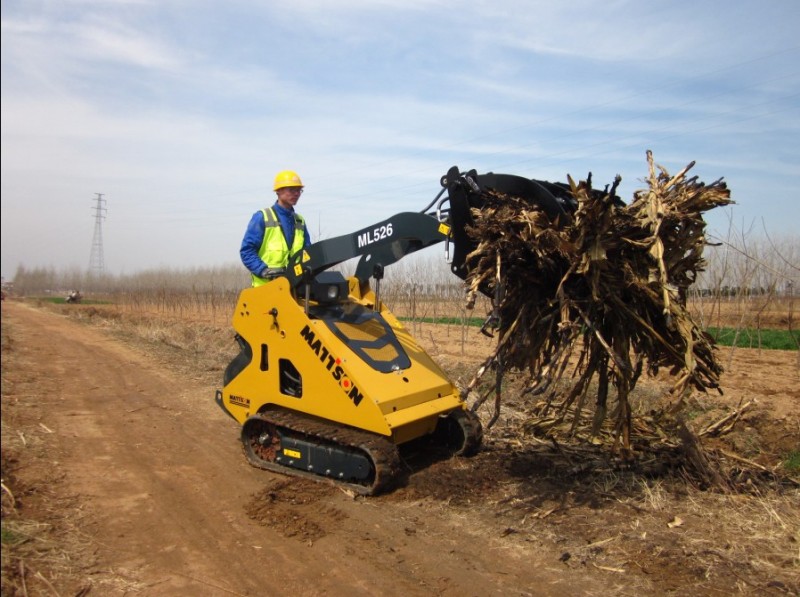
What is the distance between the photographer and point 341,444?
5.14m

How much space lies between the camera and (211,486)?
17.5 ft

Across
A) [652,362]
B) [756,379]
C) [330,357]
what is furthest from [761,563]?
[756,379]

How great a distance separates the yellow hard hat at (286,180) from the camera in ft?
20.9

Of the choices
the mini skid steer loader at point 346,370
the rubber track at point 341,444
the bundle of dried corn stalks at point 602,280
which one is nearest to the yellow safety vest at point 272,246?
the mini skid steer loader at point 346,370

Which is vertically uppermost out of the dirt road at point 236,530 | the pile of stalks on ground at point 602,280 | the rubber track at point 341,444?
the pile of stalks on ground at point 602,280

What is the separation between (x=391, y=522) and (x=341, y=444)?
0.83 meters

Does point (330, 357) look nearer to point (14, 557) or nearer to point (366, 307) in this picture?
point (366, 307)

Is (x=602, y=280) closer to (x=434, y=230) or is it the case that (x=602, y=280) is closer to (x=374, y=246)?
(x=434, y=230)

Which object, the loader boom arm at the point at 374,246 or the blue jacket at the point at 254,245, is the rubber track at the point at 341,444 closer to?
the loader boom arm at the point at 374,246

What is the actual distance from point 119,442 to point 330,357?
9.33 ft

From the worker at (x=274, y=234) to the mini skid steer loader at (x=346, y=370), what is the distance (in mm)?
381

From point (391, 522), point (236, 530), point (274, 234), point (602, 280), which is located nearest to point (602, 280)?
point (602, 280)

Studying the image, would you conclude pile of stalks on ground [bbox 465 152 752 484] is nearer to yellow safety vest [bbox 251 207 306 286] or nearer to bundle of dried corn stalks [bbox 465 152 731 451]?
bundle of dried corn stalks [bbox 465 152 731 451]

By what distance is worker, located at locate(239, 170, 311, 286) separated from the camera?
6.23 metres
